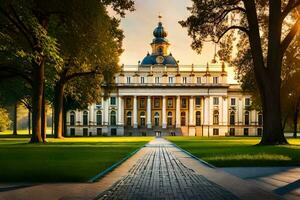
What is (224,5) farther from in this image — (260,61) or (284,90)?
(284,90)

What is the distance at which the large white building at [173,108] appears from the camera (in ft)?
389

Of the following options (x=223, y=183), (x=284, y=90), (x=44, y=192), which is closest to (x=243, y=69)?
(x=284, y=90)

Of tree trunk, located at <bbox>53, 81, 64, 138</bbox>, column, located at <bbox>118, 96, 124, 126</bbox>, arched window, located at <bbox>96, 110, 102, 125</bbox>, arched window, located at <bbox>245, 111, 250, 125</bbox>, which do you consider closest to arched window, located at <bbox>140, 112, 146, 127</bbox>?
column, located at <bbox>118, 96, 124, 126</bbox>

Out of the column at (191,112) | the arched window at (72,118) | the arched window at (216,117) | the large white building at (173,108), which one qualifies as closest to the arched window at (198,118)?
the large white building at (173,108)

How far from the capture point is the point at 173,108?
400ft

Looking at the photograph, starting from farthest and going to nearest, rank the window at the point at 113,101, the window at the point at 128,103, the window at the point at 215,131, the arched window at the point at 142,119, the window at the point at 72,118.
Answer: the window at the point at 128,103, the arched window at the point at 142,119, the window at the point at 113,101, the window at the point at 72,118, the window at the point at 215,131

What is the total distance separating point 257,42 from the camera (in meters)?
34.1

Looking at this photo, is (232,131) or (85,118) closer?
(85,118)

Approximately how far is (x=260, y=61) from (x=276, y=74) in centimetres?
146

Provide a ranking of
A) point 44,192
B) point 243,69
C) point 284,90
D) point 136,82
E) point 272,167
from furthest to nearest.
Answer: point 136,82 < point 284,90 < point 243,69 < point 272,167 < point 44,192

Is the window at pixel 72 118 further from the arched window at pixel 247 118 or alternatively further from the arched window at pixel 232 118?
the arched window at pixel 247 118

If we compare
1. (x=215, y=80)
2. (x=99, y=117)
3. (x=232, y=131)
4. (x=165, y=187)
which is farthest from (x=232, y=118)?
(x=165, y=187)

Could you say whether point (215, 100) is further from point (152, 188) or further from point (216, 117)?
point (152, 188)

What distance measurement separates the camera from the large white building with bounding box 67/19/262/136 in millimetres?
118625
